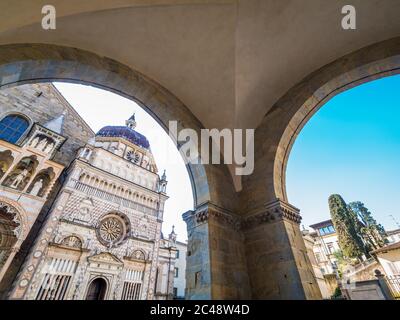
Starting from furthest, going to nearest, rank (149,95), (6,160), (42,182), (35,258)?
(42,182) < (6,160) < (35,258) < (149,95)

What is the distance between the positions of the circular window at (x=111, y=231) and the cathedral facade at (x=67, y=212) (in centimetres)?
7

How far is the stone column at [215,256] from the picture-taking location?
9.04ft

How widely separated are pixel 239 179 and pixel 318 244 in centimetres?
3250

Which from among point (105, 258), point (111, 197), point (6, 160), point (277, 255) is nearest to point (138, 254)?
point (105, 258)

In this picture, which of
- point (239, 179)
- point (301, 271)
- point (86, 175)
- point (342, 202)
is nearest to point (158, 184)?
point (86, 175)

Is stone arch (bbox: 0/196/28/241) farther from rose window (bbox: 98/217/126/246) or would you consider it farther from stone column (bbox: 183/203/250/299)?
stone column (bbox: 183/203/250/299)

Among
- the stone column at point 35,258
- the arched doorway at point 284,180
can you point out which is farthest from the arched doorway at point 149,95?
the stone column at point 35,258

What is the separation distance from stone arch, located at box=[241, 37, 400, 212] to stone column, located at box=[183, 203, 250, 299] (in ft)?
2.40

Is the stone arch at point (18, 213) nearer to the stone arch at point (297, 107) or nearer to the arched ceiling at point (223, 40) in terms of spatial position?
the arched ceiling at point (223, 40)

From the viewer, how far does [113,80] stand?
3.39m

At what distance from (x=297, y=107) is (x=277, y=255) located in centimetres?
285

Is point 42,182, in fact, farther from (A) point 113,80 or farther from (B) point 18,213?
(A) point 113,80

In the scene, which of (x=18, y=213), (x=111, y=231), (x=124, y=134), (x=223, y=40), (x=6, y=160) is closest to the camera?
(x=223, y=40)
